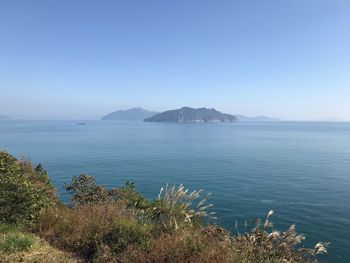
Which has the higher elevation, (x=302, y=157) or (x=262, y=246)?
(x=262, y=246)

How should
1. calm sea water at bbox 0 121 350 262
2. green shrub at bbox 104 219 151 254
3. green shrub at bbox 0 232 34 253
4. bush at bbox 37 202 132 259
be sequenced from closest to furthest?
green shrub at bbox 0 232 34 253, green shrub at bbox 104 219 151 254, bush at bbox 37 202 132 259, calm sea water at bbox 0 121 350 262

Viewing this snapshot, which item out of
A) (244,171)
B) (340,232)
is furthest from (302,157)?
(340,232)

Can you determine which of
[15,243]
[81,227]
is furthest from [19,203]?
[15,243]

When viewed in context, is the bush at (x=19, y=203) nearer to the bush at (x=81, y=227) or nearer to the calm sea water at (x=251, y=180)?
the bush at (x=81, y=227)

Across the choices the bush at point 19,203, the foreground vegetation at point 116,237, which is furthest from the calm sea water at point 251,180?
the bush at point 19,203

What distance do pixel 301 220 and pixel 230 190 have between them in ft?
41.3

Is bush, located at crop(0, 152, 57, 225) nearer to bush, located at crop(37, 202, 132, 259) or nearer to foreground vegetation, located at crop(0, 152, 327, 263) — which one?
foreground vegetation, located at crop(0, 152, 327, 263)

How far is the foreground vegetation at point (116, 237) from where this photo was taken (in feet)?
23.7

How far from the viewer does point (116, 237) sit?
27.6 ft

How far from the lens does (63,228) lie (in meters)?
9.21

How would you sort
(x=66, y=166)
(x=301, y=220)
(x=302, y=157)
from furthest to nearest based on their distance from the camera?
(x=302, y=157) < (x=66, y=166) < (x=301, y=220)

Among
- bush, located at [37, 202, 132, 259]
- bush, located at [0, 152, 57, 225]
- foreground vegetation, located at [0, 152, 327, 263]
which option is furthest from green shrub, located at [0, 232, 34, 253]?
bush, located at [0, 152, 57, 225]

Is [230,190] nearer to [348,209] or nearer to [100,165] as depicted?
[348,209]

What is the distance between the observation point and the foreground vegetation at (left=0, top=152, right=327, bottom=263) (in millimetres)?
7234
